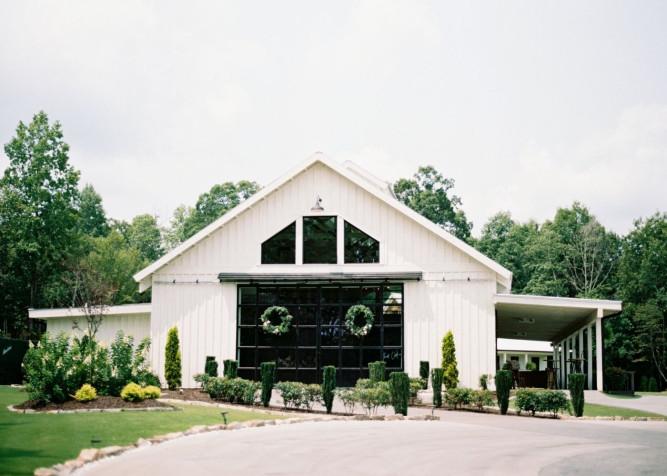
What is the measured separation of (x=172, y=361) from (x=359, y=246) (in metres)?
7.38

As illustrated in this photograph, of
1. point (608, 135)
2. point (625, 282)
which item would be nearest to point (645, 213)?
point (625, 282)

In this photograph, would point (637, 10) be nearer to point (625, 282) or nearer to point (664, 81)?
point (664, 81)

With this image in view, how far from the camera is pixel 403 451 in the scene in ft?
36.6

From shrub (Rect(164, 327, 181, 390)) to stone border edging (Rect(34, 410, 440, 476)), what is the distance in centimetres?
912

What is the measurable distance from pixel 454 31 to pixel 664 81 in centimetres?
1427

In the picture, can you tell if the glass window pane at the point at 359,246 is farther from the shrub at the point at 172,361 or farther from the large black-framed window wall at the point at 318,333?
the shrub at the point at 172,361

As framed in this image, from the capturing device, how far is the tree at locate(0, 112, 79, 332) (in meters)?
40.2

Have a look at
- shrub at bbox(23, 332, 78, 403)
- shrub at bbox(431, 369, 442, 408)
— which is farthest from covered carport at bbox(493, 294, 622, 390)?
shrub at bbox(23, 332, 78, 403)

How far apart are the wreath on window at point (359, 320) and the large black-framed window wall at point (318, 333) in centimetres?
41

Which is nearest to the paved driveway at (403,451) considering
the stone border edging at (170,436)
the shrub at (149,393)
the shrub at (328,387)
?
the stone border edging at (170,436)

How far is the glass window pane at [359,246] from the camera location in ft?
82.2

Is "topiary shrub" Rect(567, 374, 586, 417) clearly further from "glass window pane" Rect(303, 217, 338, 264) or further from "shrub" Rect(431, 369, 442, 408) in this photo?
"glass window pane" Rect(303, 217, 338, 264)

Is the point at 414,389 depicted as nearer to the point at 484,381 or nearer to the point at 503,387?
the point at 503,387

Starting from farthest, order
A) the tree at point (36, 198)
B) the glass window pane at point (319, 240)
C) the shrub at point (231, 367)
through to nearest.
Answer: the tree at point (36, 198)
the glass window pane at point (319, 240)
the shrub at point (231, 367)
